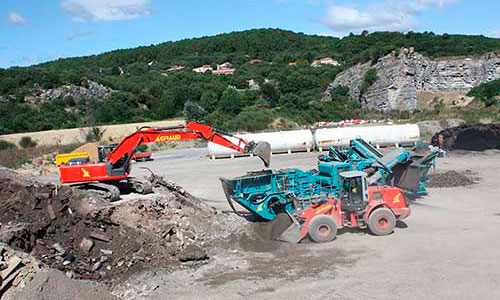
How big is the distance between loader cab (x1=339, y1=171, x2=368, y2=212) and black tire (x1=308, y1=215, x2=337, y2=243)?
670 millimetres

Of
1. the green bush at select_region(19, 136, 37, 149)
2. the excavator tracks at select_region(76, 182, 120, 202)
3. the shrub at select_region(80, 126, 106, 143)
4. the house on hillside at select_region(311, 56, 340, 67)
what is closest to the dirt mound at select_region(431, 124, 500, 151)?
the excavator tracks at select_region(76, 182, 120, 202)

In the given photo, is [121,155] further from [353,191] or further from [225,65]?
[225,65]

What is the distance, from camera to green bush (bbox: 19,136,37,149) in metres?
46.6

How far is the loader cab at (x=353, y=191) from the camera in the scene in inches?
Answer: 512

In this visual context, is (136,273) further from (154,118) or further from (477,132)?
(154,118)

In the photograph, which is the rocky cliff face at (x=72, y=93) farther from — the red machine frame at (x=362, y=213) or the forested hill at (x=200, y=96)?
the red machine frame at (x=362, y=213)

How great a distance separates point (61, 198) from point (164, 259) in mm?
3777

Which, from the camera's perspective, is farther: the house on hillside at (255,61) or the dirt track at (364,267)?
the house on hillside at (255,61)

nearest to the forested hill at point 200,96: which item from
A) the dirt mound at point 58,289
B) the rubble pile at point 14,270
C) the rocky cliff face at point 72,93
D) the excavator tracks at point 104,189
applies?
the rocky cliff face at point 72,93

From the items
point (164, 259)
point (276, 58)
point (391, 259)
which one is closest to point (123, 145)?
point (164, 259)

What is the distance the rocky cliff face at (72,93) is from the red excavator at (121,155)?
50.4 meters

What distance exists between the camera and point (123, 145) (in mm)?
15273

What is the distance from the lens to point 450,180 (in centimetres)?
2027

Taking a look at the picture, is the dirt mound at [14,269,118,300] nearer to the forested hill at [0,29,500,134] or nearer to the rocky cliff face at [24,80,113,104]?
the forested hill at [0,29,500,134]
